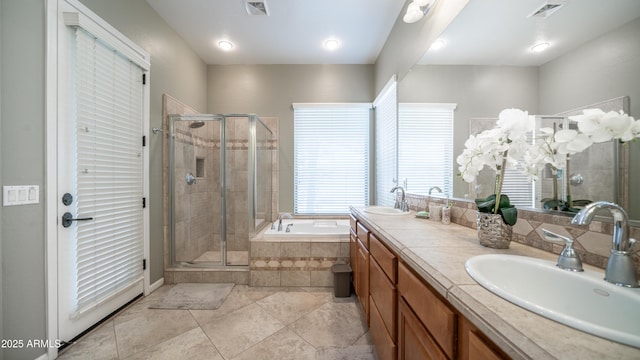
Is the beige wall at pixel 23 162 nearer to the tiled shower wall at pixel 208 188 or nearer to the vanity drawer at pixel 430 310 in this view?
the tiled shower wall at pixel 208 188

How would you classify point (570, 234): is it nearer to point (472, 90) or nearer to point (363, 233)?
point (472, 90)

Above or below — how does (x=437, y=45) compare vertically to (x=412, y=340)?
above

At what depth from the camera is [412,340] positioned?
0.89 meters

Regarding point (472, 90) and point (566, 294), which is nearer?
point (566, 294)

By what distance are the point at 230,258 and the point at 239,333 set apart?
114 centimetres

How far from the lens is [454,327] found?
637 mm

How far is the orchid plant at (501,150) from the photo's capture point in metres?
0.89

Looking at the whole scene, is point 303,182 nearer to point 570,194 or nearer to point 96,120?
point 96,120

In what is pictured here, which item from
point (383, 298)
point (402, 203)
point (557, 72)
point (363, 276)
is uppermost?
point (557, 72)

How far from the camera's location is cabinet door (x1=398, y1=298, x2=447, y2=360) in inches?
29.1

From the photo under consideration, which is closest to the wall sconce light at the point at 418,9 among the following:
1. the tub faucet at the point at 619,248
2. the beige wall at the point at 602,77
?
the beige wall at the point at 602,77

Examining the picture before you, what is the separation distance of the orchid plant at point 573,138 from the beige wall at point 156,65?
2941mm

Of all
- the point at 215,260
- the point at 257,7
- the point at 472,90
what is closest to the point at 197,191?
the point at 215,260

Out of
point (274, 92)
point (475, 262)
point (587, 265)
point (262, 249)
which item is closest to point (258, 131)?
point (274, 92)
